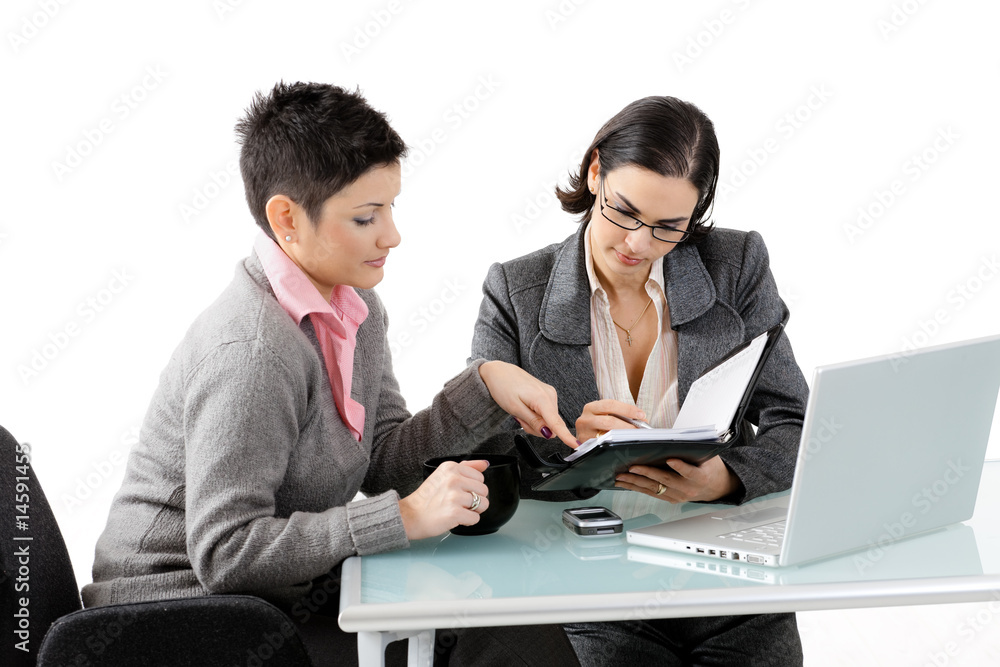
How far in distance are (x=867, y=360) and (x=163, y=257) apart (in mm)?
2216

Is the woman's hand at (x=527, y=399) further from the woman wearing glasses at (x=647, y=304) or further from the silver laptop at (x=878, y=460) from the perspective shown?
the silver laptop at (x=878, y=460)

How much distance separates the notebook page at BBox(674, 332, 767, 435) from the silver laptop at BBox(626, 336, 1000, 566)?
0.16 meters

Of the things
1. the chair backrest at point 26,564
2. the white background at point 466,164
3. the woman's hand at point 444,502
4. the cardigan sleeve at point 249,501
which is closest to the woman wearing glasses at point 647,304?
the woman's hand at point 444,502

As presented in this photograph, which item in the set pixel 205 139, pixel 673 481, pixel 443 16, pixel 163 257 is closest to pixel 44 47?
pixel 205 139

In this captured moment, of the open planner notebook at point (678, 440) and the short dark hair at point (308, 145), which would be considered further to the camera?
the short dark hair at point (308, 145)

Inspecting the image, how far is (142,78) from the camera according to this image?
2.62m

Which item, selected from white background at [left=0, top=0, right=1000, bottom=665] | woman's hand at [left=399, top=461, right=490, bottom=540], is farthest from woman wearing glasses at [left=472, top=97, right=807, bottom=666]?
white background at [left=0, top=0, right=1000, bottom=665]

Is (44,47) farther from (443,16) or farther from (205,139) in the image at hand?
(443,16)

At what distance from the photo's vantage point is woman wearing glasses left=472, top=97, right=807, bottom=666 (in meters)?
1.55

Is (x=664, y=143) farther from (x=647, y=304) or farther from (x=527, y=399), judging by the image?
(x=527, y=399)

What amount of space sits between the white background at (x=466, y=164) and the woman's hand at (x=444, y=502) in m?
1.67

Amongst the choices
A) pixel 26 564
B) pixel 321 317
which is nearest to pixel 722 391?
pixel 321 317

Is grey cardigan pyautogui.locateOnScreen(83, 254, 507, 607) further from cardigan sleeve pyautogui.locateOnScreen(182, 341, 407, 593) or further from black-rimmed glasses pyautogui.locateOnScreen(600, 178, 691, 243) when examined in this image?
black-rimmed glasses pyautogui.locateOnScreen(600, 178, 691, 243)

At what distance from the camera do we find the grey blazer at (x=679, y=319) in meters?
1.69
